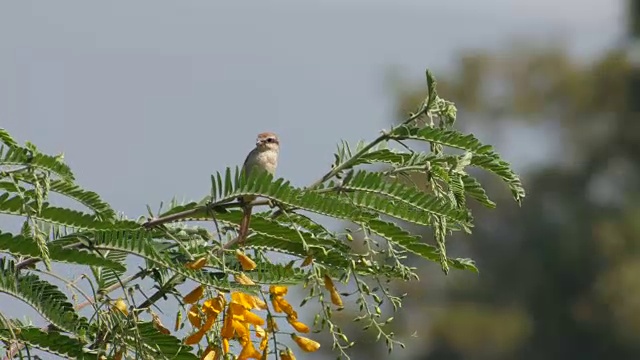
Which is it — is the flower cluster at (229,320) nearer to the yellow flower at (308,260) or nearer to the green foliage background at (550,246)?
the yellow flower at (308,260)

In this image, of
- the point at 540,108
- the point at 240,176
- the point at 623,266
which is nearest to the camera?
the point at 240,176

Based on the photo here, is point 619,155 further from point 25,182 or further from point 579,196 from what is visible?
point 25,182

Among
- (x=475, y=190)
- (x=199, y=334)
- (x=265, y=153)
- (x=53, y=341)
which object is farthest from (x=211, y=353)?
(x=265, y=153)

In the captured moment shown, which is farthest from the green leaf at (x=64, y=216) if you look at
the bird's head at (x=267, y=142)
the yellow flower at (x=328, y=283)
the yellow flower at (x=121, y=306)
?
the bird's head at (x=267, y=142)

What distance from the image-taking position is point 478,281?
35156 mm

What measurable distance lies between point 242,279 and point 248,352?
121 millimetres

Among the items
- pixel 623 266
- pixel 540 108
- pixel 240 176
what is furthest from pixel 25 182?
pixel 540 108

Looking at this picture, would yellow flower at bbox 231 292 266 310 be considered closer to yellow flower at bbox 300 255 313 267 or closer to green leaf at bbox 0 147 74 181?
yellow flower at bbox 300 255 313 267

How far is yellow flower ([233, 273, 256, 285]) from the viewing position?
2615 millimetres

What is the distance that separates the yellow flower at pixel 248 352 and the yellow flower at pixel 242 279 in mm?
103

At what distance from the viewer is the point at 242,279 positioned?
2.62 m

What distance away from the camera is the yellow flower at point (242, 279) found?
2615 millimetres

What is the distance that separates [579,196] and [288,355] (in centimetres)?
3336

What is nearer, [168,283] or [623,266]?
[168,283]
